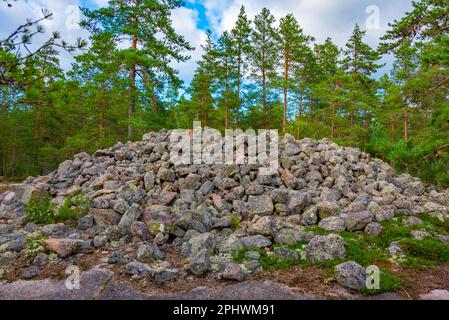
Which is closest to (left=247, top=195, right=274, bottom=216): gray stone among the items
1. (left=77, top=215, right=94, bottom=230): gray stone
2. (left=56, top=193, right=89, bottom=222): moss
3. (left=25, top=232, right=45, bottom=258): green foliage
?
(left=77, top=215, right=94, bottom=230): gray stone

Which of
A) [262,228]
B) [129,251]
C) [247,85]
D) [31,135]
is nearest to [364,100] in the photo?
[247,85]

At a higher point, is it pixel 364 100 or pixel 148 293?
pixel 364 100

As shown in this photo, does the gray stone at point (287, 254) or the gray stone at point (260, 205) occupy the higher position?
the gray stone at point (260, 205)

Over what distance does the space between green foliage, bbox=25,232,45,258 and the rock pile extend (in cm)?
11

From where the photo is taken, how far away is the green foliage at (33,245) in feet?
16.3

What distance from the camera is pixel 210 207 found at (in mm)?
6988

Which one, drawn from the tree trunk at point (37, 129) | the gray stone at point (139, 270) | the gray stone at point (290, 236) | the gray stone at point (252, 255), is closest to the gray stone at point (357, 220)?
the gray stone at point (290, 236)

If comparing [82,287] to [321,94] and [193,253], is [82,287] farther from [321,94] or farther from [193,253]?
[321,94]

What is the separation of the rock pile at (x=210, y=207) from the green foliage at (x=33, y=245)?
11 cm

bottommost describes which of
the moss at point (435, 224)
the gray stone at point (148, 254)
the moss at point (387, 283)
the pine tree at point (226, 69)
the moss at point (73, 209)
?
the moss at point (387, 283)

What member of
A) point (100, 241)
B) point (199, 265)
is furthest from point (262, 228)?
point (100, 241)

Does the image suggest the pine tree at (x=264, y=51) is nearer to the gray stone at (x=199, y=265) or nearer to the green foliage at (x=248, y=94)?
the green foliage at (x=248, y=94)

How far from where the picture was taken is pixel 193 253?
16.7ft

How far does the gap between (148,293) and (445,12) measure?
904cm
